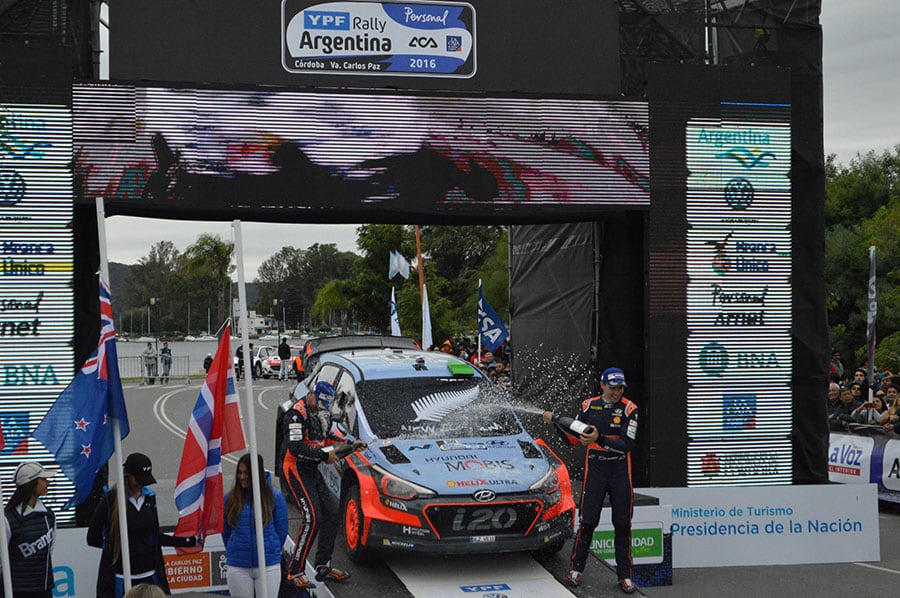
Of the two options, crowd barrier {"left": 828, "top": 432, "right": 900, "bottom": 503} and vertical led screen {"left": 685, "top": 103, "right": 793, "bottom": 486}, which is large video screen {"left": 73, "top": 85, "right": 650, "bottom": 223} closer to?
vertical led screen {"left": 685, "top": 103, "right": 793, "bottom": 486}

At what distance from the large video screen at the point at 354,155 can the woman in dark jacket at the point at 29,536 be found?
4.19 metres

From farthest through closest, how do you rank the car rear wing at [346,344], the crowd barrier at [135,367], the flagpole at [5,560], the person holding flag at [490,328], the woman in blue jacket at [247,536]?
the crowd barrier at [135,367]
the person holding flag at [490,328]
the car rear wing at [346,344]
the woman in blue jacket at [247,536]
the flagpole at [5,560]

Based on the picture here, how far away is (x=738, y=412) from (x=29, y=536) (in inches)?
311

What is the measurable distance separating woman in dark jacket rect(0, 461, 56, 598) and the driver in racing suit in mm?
4293

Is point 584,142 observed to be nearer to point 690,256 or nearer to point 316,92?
point 690,256

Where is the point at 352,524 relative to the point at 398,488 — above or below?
below

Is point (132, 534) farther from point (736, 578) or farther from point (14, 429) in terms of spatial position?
point (736, 578)

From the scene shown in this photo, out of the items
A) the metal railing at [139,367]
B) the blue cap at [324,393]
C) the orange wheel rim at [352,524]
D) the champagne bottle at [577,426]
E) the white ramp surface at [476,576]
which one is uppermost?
the blue cap at [324,393]

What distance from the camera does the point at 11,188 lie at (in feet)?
33.4

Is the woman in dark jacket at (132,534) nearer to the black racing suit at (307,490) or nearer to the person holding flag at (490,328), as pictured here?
the black racing suit at (307,490)

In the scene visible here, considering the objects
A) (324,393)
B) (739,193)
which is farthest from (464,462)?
(739,193)

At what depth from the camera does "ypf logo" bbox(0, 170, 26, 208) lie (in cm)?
1017

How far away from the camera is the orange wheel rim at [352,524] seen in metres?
9.18

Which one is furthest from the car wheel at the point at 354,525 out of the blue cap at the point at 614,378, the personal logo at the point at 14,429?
the personal logo at the point at 14,429
